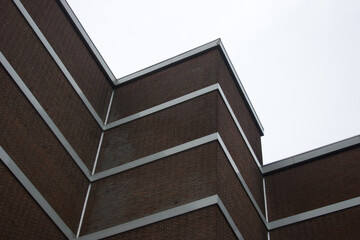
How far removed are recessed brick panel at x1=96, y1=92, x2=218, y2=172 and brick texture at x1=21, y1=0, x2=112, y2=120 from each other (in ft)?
5.67

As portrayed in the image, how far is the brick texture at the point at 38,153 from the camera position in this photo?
16.1 m

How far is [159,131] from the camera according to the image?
19453 millimetres

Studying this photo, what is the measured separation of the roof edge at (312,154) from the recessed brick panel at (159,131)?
429cm

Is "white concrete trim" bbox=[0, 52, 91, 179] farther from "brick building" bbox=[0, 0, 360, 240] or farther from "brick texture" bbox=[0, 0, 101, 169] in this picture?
"brick texture" bbox=[0, 0, 101, 169]

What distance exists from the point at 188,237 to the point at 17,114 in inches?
239

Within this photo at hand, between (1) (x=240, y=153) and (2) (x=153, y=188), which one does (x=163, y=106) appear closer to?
(1) (x=240, y=153)

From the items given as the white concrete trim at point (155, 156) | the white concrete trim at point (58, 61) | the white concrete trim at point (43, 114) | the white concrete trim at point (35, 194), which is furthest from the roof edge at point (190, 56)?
the white concrete trim at point (35, 194)

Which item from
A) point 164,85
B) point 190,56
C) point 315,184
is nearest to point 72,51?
point 164,85

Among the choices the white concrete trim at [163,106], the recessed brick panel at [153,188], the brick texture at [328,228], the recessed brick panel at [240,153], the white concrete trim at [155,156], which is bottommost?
the brick texture at [328,228]

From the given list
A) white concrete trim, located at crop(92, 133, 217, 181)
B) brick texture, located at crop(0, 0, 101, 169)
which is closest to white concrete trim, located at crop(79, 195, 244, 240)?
white concrete trim, located at crop(92, 133, 217, 181)

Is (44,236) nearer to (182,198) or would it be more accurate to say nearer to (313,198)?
(182,198)

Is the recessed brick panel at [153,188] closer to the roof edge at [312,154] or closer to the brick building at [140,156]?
the brick building at [140,156]

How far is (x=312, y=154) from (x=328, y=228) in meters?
3.47

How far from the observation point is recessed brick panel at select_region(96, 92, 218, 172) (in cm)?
1870
